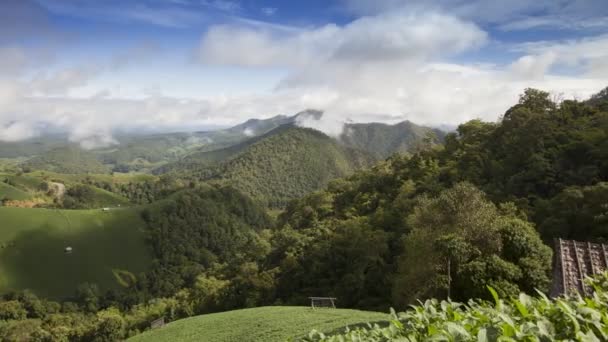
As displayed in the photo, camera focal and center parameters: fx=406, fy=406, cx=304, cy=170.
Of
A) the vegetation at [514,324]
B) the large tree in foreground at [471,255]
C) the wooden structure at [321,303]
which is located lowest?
the wooden structure at [321,303]

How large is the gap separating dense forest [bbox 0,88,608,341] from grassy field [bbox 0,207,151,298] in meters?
8.30

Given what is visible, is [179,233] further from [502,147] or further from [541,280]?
[541,280]

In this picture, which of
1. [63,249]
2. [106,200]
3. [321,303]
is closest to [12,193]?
[106,200]

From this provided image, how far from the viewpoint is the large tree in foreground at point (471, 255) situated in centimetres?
1756

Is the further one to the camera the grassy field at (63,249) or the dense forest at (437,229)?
the grassy field at (63,249)

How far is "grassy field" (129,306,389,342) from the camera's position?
18953mm

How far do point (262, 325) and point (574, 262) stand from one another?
49.0 feet

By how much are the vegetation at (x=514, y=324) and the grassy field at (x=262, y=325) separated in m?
13.7

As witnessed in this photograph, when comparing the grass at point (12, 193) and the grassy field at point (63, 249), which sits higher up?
the grass at point (12, 193)

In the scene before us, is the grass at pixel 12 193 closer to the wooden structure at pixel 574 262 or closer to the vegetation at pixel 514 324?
the wooden structure at pixel 574 262

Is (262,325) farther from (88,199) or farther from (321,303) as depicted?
(88,199)

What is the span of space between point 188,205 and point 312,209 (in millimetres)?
74697

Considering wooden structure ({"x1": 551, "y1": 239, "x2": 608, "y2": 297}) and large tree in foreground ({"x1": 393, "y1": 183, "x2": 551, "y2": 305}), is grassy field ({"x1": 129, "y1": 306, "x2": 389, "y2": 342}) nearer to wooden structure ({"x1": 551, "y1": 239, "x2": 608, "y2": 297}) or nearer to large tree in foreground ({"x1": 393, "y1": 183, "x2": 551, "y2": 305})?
large tree in foreground ({"x1": 393, "y1": 183, "x2": 551, "y2": 305})

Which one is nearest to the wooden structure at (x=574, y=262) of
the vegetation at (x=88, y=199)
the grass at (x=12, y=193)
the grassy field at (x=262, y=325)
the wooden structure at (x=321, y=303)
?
the grassy field at (x=262, y=325)
